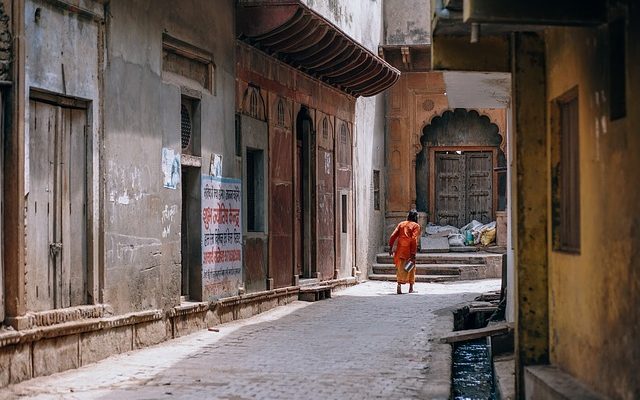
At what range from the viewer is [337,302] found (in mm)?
17500

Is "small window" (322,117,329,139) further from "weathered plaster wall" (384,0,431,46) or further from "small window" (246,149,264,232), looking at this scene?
"weathered plaster wall" (384,0,431,46)

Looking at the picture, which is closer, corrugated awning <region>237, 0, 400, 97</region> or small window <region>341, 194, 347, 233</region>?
corrugated awning <region>237, 0, 400, 97</region>

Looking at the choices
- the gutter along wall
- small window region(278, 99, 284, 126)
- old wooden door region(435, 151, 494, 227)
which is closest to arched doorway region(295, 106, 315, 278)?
small window region(278, 99, 284, 126)

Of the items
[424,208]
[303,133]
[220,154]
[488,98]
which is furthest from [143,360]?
[424,208]

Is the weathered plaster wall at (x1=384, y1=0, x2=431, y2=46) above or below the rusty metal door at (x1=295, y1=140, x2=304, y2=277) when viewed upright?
above

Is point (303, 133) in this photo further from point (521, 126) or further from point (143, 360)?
point (521, 126)

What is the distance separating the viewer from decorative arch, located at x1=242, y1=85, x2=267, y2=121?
49.6ft

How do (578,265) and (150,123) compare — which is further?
(150,123)

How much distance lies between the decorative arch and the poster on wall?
3.66ft

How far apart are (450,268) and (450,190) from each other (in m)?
4.28

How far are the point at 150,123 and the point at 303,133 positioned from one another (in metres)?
7.19

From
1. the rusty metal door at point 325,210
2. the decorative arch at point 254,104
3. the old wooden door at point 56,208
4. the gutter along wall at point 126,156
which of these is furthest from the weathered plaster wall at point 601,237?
the rusty metal door at point 325,210

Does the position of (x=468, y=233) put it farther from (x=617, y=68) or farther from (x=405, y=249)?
(x=617, y=68)

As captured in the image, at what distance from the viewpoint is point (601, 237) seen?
6137mm
